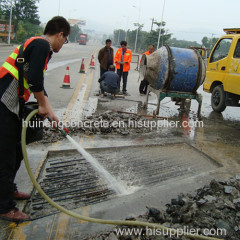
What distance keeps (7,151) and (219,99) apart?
7.40 meters

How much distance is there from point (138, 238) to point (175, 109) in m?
6.56

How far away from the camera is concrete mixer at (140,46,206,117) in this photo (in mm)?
6875

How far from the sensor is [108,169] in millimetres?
3895

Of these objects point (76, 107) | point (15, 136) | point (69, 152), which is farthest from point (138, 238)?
point (76, 107)

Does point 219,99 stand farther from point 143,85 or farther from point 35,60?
point 35,60

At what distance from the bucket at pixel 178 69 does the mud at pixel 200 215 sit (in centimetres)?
425

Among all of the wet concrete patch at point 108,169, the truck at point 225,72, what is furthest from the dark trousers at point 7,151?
the truck at point 225,72

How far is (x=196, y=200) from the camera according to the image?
307 centimetres

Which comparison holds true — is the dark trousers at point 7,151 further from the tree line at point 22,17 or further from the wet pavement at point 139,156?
the tree line at point 22,17

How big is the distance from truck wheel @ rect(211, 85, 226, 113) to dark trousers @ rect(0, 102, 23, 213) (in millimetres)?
7006

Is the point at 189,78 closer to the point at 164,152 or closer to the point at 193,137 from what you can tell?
the point at 193,137

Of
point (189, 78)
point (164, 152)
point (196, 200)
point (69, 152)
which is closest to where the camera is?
point (196, 200)

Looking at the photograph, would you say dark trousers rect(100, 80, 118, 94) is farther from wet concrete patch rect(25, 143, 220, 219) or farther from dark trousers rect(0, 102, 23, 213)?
dark trousers rect(0, 102, 23, 213)

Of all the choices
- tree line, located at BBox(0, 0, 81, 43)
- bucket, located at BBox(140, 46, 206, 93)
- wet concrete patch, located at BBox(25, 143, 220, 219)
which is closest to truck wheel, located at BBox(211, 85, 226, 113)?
bucket, located at BBox(140, 46, 206, 93)
